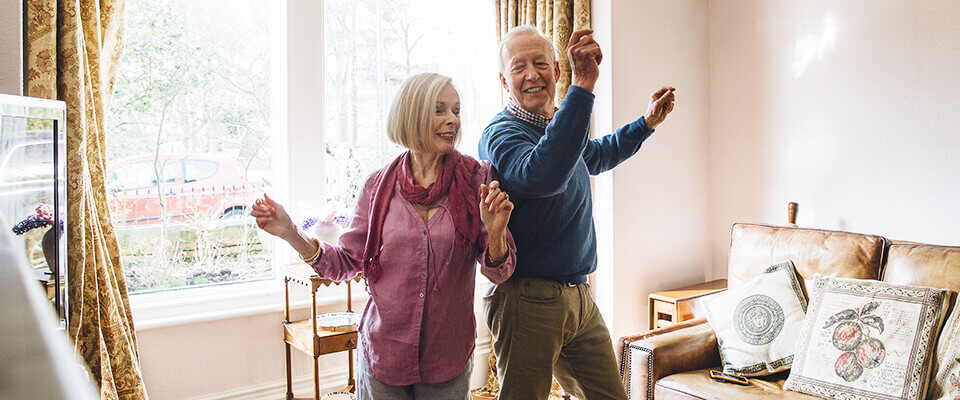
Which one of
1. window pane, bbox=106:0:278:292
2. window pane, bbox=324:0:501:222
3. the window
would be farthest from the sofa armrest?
window pane, bbox=106:0:278:292

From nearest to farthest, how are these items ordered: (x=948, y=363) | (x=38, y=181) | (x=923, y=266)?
1. (x=38, y=181)
2. (x=948, y=363)
3. (x=923, y=266)

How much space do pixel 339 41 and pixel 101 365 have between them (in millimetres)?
1858

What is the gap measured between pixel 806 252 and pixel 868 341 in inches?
19.5

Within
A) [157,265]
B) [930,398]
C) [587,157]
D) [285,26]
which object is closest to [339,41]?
[285,26]

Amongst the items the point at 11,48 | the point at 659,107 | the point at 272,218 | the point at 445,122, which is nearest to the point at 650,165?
the point at 659,107

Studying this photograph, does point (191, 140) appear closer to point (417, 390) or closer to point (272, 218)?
point (272, 218)

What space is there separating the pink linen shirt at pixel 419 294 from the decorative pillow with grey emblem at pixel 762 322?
52.6 inches

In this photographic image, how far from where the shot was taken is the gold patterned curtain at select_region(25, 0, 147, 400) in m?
1.96

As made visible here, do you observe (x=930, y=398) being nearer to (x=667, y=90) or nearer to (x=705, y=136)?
(x=667, y=90)

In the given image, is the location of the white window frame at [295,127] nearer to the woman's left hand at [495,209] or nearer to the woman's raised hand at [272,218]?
the woman's raised hand at [272,218]

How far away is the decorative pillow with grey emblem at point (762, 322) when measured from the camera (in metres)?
2.38

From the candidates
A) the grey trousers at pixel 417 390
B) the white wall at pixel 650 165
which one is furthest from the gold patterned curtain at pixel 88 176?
the white wall at pixel 650 165

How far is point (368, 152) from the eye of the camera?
3.36m

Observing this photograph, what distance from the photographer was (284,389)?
296cm
